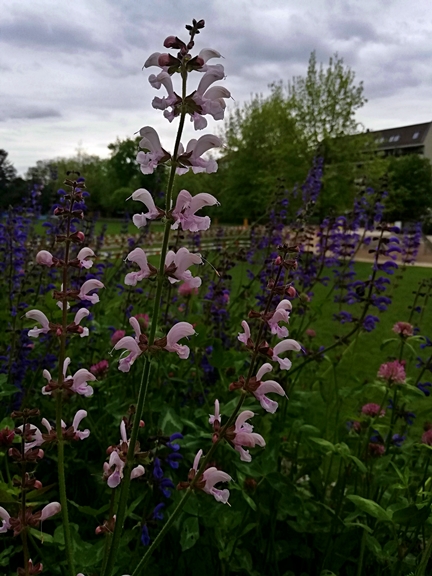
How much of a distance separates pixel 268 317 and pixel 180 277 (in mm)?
283

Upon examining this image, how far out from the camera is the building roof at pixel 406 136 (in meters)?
56.1

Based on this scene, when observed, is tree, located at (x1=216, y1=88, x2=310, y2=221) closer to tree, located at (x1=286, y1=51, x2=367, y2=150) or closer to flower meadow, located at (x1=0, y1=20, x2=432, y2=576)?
tree, located at (x1=286, y1=51, x2=367, y2=150)

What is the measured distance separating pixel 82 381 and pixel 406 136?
6449 centimetres

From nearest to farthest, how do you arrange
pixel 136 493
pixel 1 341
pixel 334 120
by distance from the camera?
pixel 136 493, pixel 1 341, pixel 334 120

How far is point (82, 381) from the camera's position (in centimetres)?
162

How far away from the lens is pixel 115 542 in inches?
52.5

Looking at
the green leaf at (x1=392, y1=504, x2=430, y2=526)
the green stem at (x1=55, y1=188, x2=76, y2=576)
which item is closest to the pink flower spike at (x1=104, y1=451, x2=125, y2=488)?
the green stem at (x1=55, y1=188, x2=76, y2=576)

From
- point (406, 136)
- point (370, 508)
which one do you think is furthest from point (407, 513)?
point (406, 136)

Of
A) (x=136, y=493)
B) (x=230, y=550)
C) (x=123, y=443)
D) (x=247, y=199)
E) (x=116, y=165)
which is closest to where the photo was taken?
(x=123, y=443)

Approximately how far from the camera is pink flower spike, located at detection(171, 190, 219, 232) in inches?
54.3

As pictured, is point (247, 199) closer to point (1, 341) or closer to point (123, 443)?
point (1, 341)

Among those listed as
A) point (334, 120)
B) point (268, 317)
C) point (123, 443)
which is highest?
point (334, 120)

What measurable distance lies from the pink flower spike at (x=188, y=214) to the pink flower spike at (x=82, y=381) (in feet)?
1.80

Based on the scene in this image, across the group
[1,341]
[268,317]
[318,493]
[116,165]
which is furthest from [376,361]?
[116,165]
